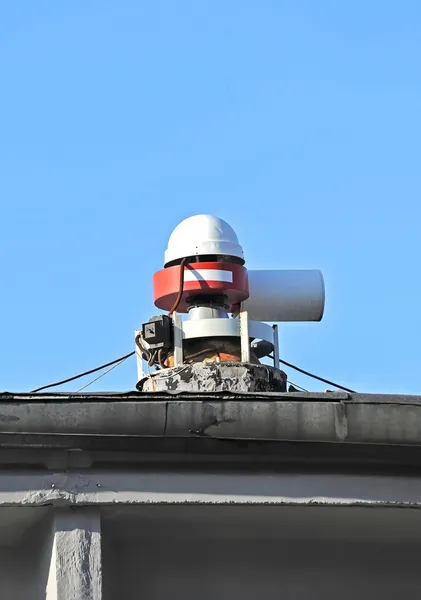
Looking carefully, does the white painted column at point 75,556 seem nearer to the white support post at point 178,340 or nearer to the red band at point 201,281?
the white support post at point 178,340

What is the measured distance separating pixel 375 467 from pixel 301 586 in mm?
646

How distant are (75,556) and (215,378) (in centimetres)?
355

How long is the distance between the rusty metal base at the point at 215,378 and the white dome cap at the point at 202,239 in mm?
1195

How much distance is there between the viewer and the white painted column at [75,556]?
4738 mm

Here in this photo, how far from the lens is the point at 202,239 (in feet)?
30.5

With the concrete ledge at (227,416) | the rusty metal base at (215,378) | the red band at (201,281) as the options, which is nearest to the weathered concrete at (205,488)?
the concrete ledge at (227,416)

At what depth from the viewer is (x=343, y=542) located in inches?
212

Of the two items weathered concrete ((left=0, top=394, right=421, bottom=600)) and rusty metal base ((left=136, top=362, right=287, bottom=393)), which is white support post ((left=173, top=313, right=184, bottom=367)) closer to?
rusty metal base ((left=136, top=362, right=287, bottom=393))

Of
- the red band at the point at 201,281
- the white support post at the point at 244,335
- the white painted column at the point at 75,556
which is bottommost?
the white painted column at the point at 75,556

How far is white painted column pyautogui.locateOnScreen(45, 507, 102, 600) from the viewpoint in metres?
4.74

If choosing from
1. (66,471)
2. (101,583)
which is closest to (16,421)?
(66,471)

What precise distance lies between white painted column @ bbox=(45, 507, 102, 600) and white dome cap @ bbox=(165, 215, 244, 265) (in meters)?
4.58

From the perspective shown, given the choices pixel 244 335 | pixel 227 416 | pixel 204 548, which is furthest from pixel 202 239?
pixel 227 416

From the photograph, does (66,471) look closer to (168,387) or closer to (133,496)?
(133,496)
